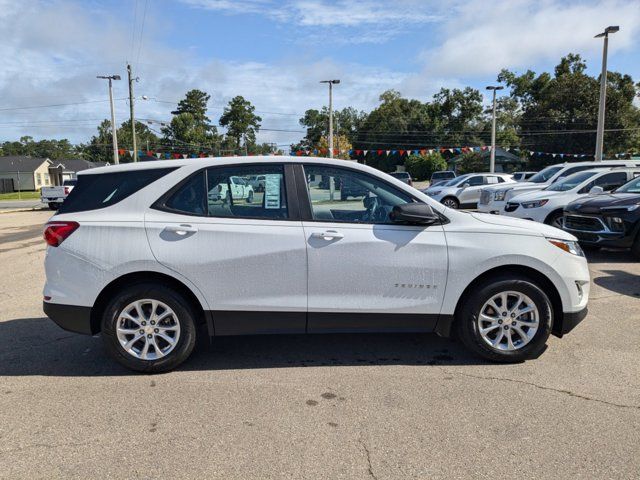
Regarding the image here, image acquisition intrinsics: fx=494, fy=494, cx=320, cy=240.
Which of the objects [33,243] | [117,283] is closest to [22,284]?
[117,283]

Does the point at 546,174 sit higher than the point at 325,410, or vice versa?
the point at 546,174

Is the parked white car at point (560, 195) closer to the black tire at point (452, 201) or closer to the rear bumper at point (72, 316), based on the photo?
the black tire at point (452, 201)

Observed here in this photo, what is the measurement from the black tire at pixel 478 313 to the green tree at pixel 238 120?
75162mm

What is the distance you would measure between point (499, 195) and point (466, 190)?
499 centimetres

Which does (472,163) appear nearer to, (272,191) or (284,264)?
A: (272,191)

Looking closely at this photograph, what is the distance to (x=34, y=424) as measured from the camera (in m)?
3.38

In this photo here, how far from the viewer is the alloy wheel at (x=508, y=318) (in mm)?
4180

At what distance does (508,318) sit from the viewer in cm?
420

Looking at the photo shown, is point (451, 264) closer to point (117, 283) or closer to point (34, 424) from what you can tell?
point (117, 283)

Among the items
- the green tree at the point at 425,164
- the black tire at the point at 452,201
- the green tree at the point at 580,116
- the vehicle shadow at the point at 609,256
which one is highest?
the green tree at the point at 580,116

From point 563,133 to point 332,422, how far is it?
5395 cm

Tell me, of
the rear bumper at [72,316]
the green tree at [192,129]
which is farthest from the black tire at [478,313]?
the green tree at [192,129]

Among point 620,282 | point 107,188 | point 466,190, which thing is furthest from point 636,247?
point 466,190

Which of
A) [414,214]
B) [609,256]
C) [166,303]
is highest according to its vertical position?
[414,214]
